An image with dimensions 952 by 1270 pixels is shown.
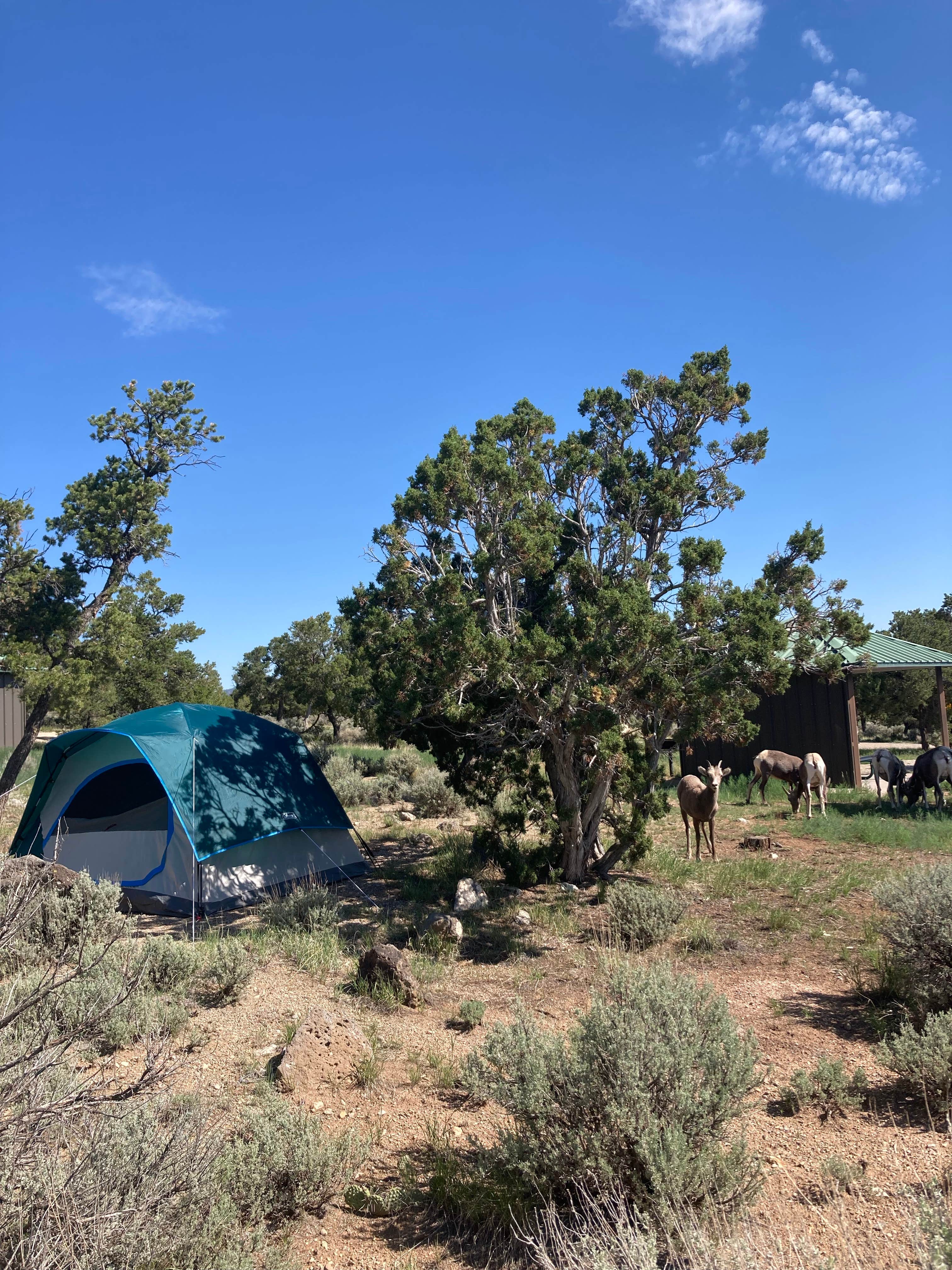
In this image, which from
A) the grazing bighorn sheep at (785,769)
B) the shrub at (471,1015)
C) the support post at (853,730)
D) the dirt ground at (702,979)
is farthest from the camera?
the support post at (853,730)

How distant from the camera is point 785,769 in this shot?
1519 centimetres

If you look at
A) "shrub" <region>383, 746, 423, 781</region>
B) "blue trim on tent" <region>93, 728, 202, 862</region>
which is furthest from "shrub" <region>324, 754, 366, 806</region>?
"blue trim on tent" <region>93, 728, 202, 862</region>

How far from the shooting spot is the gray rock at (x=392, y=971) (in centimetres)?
659

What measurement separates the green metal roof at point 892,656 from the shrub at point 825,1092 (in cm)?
1259

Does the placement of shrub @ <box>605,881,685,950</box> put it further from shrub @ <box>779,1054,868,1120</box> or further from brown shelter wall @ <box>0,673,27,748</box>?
brown shelter wall @ <box>0,673,27,748</box>

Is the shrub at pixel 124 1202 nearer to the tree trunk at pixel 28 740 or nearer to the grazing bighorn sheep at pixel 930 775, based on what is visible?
the grazing bighorn sheep at pixel 930 775

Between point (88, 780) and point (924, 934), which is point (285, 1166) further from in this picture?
point (88, 780)

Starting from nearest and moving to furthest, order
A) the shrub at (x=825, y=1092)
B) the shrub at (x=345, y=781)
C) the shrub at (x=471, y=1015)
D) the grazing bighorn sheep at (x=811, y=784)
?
the shrub at (x=825, y=1092) → the shrub at (x=471, y=1015) → the grazing bighorn sheep at (x=811, y=784) → the shrub at (x=345, y=781)

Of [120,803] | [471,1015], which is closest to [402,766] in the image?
[120,803]

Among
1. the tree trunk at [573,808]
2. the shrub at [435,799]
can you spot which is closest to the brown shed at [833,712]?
the shrub at [435,799]

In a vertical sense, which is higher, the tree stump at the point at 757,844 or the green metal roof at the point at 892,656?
the green metal roof at the point at 892,656

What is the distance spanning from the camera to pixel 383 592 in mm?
9602

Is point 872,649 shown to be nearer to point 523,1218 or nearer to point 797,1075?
point 797,1075

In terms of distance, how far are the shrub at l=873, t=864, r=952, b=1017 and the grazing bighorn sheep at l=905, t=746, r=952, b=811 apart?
29.5ft
